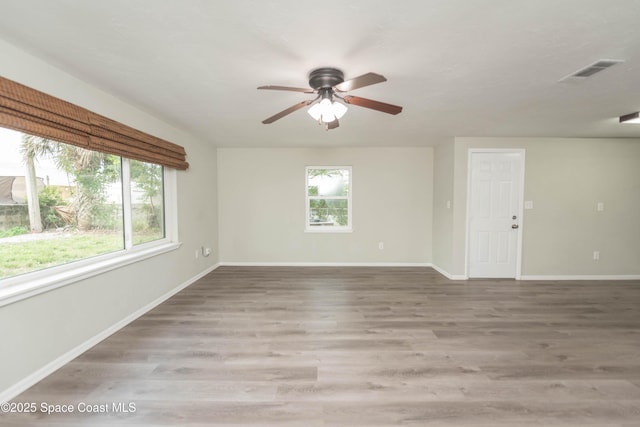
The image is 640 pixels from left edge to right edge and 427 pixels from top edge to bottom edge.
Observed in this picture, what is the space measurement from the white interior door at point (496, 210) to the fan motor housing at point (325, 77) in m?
3.18

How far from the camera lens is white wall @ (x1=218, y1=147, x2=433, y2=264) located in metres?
5.09

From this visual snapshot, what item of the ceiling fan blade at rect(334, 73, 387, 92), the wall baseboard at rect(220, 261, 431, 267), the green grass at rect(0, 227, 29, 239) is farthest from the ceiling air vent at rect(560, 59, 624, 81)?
the green grass at rect(0, 227, 29, 239)

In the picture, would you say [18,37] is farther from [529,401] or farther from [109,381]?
[529,401]

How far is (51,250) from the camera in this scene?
2170 mm

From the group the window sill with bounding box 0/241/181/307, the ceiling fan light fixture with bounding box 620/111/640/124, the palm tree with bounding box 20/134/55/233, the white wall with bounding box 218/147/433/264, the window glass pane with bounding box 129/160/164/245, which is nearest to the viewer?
the window sill with bounding box 0/241/181/307

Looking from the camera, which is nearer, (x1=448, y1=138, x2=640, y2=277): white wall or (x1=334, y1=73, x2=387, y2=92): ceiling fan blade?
(x1=334, y1=73, x2=387, y2=92): ceiling fan blade

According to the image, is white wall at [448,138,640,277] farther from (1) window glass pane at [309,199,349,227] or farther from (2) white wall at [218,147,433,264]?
(1) window glass pane at [309,199,349,227]

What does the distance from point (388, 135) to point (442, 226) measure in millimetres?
1872

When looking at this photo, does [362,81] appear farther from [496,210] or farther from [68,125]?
[496,210]

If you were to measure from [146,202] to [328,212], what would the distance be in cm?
300

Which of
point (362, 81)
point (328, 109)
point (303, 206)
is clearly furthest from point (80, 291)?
point (303, 206)

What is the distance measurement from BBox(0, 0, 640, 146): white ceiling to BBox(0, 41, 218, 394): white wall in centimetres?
14

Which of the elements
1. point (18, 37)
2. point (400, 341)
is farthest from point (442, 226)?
point (18, 37)

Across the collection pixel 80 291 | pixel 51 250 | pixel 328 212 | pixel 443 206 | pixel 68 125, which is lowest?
pixel 80 291
